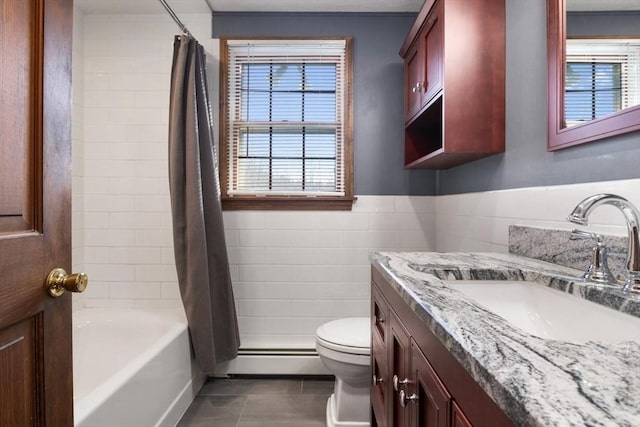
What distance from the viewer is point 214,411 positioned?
1925 millimetres

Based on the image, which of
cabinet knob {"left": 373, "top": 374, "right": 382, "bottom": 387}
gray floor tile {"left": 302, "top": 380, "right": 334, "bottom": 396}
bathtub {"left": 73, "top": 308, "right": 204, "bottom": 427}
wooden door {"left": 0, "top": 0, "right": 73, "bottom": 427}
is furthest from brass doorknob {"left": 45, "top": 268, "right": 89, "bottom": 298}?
gray floor tile {"left": 302, "top": 380, "right": 334, "bottom": 396}

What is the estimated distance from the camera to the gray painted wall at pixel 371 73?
7.71 feet

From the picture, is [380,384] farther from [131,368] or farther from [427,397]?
[131,368]

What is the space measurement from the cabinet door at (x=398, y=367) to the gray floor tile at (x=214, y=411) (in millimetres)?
1114

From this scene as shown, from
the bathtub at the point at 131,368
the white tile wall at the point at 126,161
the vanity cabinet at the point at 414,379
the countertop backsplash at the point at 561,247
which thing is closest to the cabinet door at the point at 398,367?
the vanity cabinet at the point at 414,379

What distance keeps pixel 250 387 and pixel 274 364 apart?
20 centimetres

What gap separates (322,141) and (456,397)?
78.4 inches

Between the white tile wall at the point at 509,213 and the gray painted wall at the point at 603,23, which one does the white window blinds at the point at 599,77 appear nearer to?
the gray painted wall at the point at 603,23

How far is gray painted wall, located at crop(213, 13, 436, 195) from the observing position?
2.35 m

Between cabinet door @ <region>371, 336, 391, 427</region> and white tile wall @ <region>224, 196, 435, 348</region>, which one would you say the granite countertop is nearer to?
cabinet door @ <region>371, 336, 391, 427</region>

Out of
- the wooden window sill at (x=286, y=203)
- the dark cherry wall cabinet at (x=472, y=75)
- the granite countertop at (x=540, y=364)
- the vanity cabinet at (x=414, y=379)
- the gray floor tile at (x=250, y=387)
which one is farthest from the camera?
the wooden window sill at (x=286, y=203)

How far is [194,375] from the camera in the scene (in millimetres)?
2049

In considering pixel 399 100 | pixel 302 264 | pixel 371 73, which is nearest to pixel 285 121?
pixel 371 73

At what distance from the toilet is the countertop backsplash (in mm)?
809
